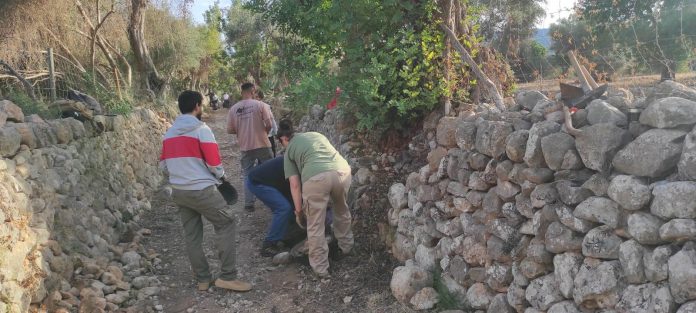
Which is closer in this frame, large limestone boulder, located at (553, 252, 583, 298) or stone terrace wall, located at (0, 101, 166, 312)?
large limestone boulder, located at (553, 252, 583, 298)

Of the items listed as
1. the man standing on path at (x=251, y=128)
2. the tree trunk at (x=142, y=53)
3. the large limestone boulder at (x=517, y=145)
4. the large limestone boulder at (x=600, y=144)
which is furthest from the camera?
the tree trunk at (x=142, y=53)

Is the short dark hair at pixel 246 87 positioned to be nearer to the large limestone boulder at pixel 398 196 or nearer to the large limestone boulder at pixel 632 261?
the large limestone boulder at pixel 398 196

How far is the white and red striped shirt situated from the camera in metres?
4.62

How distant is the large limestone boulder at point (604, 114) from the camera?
3.01 m

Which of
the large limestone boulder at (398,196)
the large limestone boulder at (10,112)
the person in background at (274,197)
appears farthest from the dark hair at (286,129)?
the large limestone boulder at (10,112)

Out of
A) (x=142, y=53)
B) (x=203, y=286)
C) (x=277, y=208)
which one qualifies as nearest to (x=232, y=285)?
(x=203, y=286)

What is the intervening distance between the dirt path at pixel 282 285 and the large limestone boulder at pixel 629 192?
1998 mm

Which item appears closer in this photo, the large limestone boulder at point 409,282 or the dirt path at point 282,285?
the large limestone boulder at point 409,282

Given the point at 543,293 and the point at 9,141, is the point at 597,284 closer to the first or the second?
the point at 543,293

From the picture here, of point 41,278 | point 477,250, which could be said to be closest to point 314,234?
point 477,250

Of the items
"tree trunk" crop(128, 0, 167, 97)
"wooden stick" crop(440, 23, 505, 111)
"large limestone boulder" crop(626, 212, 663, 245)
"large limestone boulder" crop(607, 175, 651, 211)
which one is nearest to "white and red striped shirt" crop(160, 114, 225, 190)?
"wooden stick" crop(440, 23, 505, 111)

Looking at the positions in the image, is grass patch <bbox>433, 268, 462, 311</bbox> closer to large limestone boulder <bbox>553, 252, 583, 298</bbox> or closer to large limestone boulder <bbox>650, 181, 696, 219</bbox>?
large limestone boulder <bbox>553, 252, 583, 298</bbox>

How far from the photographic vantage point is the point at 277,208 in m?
5.53

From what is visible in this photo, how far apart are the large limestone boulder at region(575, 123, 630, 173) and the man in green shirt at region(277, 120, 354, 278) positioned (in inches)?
91.0
